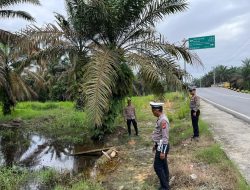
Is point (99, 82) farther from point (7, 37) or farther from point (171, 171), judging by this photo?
point (7, 37)

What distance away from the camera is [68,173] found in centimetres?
939

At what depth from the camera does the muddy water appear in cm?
1055

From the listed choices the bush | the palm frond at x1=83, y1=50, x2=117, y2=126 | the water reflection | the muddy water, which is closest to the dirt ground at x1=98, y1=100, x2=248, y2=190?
the bush

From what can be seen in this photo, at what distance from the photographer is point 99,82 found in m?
10.9

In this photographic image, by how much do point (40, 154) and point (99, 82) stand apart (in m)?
3.61

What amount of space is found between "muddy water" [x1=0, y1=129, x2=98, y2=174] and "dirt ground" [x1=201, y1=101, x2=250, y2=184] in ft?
12.4

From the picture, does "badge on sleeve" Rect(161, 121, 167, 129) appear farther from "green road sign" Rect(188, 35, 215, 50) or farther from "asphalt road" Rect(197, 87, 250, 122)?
"green road sign" Rect(188, 35, 215, 50)

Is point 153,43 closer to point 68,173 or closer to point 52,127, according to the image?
point 68,173

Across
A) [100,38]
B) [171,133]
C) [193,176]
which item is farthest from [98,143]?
[193,176]

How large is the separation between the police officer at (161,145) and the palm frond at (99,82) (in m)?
3.55

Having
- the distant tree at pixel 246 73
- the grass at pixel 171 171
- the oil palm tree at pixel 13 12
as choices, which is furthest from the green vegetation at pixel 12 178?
the distant tree at pixel 246 73

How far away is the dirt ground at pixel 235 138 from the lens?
26.3ft

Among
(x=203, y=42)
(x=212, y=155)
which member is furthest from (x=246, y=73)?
(x=212, y=155)

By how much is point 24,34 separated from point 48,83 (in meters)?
29.9
